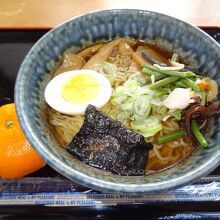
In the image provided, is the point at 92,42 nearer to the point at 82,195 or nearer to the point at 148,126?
the point at 148,126

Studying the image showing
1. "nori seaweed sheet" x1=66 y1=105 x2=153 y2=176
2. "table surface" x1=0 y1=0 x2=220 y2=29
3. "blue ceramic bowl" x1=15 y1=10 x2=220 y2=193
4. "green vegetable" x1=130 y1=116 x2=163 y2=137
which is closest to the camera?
"blue ceramic bowl" x1=15 y1=10 x2=220 y2=193

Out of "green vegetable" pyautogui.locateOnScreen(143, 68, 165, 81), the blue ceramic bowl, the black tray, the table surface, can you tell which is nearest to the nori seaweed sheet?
the blue ceramic bowl

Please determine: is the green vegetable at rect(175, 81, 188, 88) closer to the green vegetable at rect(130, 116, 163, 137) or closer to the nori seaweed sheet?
the green vegetable at rect(130, 116, 163, 137)

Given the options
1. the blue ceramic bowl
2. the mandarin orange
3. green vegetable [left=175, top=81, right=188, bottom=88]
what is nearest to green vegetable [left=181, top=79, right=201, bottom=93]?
green vegetable [left=175, top=81, right=188, bottom=88]

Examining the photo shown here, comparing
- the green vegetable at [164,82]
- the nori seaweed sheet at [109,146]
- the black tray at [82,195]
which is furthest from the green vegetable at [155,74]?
the black tray at [82,195]

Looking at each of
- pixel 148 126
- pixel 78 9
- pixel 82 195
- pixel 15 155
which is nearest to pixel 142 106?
pixel 148 126

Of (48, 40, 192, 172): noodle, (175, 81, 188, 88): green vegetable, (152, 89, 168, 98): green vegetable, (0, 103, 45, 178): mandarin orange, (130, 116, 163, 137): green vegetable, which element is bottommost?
(0, 103, 45, 178): mandarin orange

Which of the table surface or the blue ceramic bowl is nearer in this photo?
the blue ceramic bowl

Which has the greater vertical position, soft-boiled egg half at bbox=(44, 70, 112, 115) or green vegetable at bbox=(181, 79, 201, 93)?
green vegetable at bbox=(181, 79, 201, 93)

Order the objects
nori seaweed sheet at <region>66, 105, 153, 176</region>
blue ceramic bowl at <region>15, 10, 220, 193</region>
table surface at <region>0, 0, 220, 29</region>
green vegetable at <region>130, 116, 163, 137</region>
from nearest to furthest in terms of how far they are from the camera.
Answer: blue ceramic bowl at <region>15, 10, 220, 193</region>, nori seaweed sheet at <region>66, 105, 153, 176</region>, green vegetable at <region>130, 116, 163, 137</region>, table surface at <region>0, 0, 220, 29</region>
